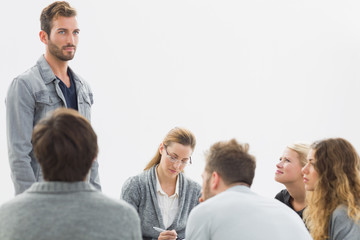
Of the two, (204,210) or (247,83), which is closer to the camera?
(204,210)

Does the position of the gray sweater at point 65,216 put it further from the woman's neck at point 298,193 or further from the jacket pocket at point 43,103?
the woman's neck at point 298,193

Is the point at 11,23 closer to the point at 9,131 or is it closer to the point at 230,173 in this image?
the point at 9,131

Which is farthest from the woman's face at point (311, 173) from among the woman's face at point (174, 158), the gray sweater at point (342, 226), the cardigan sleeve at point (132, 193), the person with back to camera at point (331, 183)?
the cardigan sleeve at point (132, 193)

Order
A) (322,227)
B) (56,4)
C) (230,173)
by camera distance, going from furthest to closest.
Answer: (56,4), (322,227), (230,173)

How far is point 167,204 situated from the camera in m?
3.01

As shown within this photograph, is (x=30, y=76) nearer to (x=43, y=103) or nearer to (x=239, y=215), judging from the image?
(x=43, y=103)

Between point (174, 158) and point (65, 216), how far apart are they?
1619mm

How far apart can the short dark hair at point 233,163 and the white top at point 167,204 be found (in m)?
1.11

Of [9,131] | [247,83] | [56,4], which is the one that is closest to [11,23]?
[56,4]

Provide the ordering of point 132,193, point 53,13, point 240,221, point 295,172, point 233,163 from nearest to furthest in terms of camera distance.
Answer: point 240,221
point 233,163
point 53,13
point 132,193
point 295,172

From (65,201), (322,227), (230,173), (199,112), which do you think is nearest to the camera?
(65,201)

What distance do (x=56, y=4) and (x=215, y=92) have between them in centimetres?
180

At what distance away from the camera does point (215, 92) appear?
160 inches

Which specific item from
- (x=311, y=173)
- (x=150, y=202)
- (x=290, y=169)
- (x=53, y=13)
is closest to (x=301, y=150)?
(x=290, y=169)
